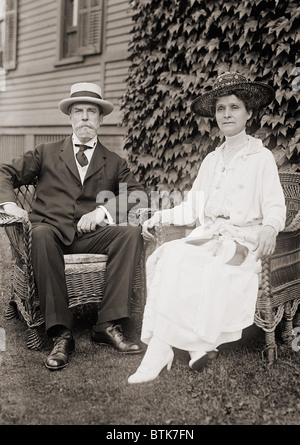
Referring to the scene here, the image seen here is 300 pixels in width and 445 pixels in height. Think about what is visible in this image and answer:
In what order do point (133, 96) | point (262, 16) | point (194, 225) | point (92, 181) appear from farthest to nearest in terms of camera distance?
point (133, 96) < point (262, 16) < point (92, 181) < point (194, 225)

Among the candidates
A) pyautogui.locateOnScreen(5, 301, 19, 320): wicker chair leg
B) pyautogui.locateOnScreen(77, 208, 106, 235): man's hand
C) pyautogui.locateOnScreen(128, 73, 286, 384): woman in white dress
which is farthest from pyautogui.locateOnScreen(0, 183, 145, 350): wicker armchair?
A: pyautogui.locateOnScreen(128, 73, 286, 384): woman in white dress

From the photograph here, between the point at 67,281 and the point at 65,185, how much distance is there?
78cm

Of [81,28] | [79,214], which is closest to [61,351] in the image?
[79,214]

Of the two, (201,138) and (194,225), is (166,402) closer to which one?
(194,225)

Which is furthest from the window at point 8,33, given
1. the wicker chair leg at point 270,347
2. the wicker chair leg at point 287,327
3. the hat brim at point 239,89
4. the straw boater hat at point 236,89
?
the wicker chair leg at point 270,347

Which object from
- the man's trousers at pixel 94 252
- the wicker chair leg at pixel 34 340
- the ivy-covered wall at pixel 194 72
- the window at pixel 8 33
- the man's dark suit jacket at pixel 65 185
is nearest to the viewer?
the man's trousers at pixel 94 252

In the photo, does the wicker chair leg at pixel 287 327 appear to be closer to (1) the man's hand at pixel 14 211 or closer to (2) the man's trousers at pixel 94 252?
(2) the man's trousers at pixel 94 252

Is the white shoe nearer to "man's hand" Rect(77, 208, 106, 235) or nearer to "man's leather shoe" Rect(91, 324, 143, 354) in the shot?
"man's leather shoe" Rect(91, 324, 143, 354)

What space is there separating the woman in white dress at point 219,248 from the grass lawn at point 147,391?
15 cm

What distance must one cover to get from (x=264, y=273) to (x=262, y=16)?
256 centimetres

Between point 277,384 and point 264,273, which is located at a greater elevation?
point 264,273

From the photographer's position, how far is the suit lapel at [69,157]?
3.93 metres

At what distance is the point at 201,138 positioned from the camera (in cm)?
537
